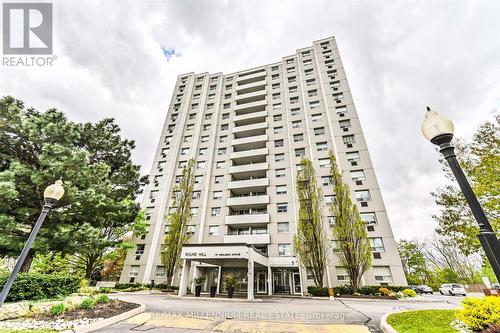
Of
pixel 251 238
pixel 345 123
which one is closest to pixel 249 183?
pixel 251 238

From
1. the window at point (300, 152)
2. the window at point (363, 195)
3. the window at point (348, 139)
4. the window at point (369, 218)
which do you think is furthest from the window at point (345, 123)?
the window at point (369, 218)

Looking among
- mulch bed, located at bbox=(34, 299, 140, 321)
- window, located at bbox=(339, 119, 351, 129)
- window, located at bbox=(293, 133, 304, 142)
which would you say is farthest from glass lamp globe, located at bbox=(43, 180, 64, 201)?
window, located at bbox=(339, 119, 351, 129)

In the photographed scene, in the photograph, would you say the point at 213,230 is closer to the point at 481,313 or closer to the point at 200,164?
the point at 200,164

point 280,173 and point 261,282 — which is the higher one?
point 280,173

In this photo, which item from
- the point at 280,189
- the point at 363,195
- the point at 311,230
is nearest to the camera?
the point at 311,230

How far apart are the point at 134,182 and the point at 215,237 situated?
1178 centimetres

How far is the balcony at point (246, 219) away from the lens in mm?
27145

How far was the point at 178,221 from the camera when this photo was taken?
27953mm

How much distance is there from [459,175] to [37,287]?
1579cm

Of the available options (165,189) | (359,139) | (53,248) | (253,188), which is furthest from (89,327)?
(359,139)

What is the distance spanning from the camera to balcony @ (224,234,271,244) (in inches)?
1013

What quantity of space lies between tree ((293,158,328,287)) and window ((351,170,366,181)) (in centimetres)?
489

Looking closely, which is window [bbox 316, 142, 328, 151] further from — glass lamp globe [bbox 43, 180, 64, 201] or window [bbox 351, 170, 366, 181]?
glass lamp globe [bbox 43, 180, 64, 201]

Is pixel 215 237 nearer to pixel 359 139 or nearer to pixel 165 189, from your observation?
pixel 165 189
